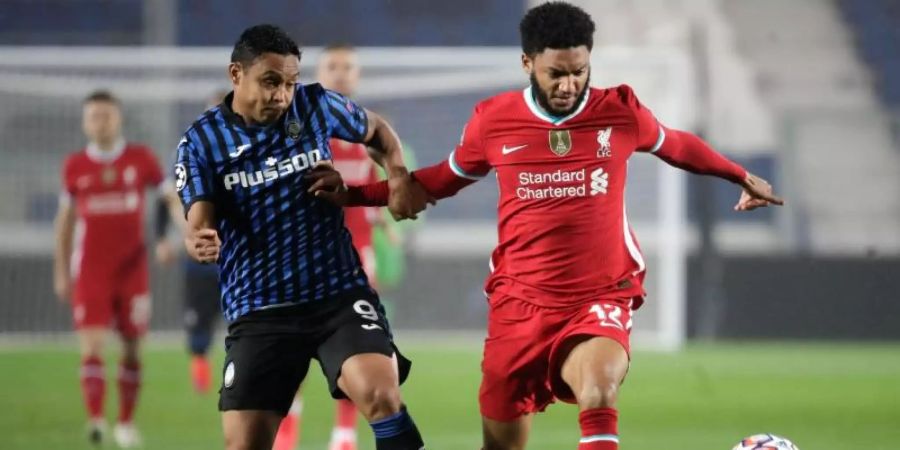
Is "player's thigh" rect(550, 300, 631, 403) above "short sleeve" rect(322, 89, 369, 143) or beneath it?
beneath

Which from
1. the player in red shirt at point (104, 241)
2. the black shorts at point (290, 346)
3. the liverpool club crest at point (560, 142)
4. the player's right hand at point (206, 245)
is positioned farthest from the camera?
the player in red shirt at point (104, 241)

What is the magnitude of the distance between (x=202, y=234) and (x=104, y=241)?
520cm

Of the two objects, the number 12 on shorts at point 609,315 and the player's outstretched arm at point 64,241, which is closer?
the number 12 on shorts at point 609,315

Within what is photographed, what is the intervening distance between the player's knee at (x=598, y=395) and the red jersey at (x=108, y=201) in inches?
212

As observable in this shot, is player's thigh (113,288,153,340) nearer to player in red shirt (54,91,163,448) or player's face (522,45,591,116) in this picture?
player in red shirt (54,91,163,448)

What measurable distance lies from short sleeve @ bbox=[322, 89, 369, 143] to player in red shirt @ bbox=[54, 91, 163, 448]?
409 cm

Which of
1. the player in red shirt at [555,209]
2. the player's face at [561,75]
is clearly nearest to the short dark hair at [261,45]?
the player in red shirt at [555,209]

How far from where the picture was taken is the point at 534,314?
5.59 metres

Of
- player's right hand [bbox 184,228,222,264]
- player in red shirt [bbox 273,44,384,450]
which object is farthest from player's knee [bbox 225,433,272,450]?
player in red shirt [bbox 273,44,384,450]

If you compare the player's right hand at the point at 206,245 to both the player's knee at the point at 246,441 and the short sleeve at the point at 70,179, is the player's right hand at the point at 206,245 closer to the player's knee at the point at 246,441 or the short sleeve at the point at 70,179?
the player's knee at the point at 246,441

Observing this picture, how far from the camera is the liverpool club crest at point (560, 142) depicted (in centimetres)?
555

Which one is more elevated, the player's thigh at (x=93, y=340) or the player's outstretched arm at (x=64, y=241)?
the player's outstretched arm at (x=64, y=241)

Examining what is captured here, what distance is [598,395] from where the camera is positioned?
520cm

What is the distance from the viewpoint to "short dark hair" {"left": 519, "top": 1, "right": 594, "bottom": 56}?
17.7 feet
